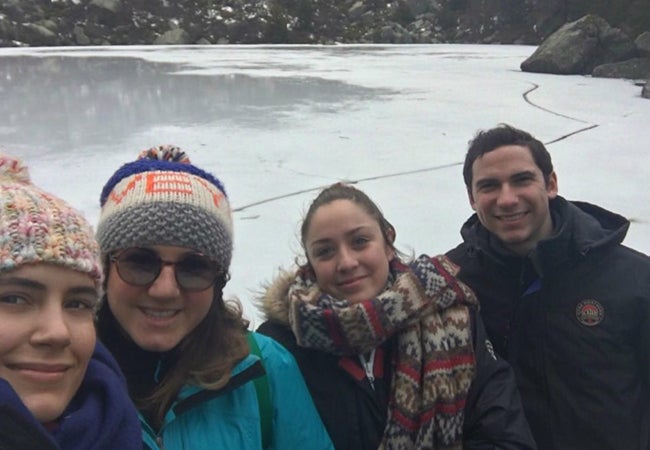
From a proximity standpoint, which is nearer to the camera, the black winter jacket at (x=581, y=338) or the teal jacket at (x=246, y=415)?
the teal jacket at (x=246, y=415)

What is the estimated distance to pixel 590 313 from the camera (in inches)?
77.6

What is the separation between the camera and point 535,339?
202 centimetres

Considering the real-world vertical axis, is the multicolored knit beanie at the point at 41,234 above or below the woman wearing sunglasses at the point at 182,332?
above

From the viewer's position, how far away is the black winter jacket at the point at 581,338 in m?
1.94

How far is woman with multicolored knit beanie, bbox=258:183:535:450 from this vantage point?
5.60 ft

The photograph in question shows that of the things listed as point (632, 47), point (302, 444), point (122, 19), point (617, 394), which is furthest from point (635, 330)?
point (122, 19)

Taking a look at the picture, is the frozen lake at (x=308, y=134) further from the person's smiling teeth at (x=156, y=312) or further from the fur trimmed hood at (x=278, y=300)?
the person's smiling teeth at (x=156, y=312)

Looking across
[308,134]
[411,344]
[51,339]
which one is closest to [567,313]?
[411,344]

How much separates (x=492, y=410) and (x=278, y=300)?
0.63 metres

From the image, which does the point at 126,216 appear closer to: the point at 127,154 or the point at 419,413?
the point at 419,413

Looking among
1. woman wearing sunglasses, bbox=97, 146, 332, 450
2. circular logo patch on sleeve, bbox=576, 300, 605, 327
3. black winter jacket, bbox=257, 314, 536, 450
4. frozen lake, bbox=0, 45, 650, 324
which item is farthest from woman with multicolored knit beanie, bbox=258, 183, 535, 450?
frozen lake, bbox=0, 45, 650, 324

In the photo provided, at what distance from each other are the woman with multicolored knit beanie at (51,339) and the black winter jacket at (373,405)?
0.64 meters

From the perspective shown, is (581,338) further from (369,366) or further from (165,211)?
(165,211)

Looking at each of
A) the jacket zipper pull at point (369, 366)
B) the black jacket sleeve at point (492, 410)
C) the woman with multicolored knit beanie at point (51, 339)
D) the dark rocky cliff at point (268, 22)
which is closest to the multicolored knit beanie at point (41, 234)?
the woman with multicolored knit beanie at point (51, 339)
